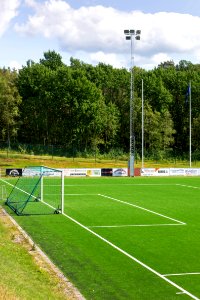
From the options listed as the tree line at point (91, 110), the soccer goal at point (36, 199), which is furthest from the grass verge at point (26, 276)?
the tree line at point (91, 110)

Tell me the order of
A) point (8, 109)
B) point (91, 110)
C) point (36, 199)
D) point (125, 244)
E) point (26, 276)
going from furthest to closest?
point (91, 110), point (8, 109), point (36, 199), point (125, 244), point (26, 276)

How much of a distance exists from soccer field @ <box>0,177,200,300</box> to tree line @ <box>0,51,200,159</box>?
4849 cm

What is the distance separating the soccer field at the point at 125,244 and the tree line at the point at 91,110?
48486mm

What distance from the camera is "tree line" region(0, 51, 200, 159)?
8431 centimetres

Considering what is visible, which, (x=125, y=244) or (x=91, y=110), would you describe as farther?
(x=91, y=110)

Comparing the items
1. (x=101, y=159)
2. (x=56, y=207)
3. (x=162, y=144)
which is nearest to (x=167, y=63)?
(x=162, y=144)

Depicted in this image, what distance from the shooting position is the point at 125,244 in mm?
19531

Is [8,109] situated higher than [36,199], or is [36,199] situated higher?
[8,109]

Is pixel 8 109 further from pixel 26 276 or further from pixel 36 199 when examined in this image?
pixel 26 276

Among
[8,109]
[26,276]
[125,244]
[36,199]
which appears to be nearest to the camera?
[26,276]

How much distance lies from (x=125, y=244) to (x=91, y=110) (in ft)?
217

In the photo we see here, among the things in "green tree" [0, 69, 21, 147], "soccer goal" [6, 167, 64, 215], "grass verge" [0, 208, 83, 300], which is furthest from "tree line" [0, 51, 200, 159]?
"grass verge" [0, 208, 83, 300]

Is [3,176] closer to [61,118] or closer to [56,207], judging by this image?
[56,207]

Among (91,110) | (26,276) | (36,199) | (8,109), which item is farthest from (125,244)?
(91,110)
